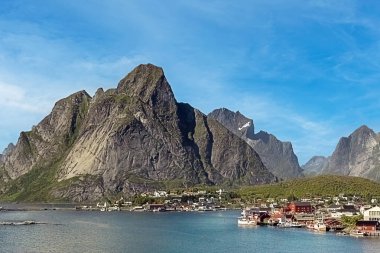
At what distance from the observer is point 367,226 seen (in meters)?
96.4

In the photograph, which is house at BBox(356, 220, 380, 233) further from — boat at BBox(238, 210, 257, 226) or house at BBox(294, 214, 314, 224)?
boat at BBox(238, 210, 257, 226)

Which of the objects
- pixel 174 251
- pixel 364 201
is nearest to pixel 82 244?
pixel 174 251

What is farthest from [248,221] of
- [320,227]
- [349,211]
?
[349,211]

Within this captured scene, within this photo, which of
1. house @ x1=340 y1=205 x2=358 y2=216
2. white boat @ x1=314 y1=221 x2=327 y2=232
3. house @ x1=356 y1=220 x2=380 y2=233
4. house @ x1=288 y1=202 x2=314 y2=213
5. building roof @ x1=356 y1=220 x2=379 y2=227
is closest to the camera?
house @ x1=356 y1=220 x2=380 y2=233

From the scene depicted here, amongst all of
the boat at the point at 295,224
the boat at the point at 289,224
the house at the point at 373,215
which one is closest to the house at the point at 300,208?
the boat at the point at 289,224

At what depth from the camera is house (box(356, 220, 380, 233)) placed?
95438 mm

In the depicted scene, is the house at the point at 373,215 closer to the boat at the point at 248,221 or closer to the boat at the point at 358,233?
the boat at the point at 358,233

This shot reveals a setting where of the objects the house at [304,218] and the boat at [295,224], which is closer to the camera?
the boat at [295,224]

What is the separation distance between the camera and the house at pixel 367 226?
95438mm

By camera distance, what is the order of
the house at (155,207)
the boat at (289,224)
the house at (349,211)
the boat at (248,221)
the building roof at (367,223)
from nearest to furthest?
the building roof at (367,223) < the boat at (289,224) < the boat at (248,221) < the house at (349,211) < the house at (155,207)

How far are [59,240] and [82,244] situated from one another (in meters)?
6.61

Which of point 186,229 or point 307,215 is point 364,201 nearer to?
point 307,215

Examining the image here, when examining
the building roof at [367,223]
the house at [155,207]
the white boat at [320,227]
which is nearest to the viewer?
the building roof at [367,223]

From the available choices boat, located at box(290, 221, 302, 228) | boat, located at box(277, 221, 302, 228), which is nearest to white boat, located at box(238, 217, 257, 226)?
boat, located at box(277, 221, 302, 228)
